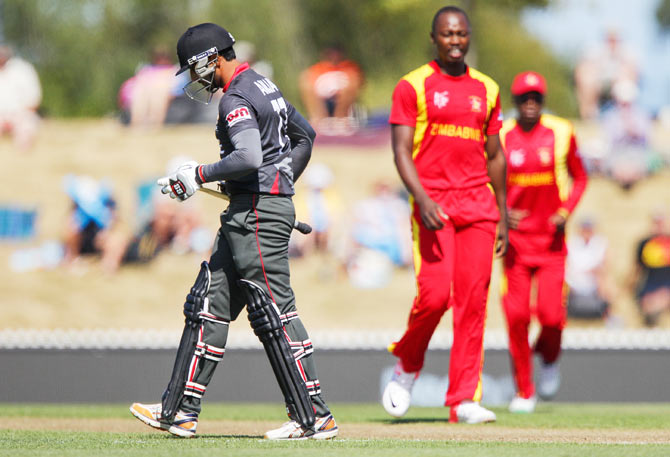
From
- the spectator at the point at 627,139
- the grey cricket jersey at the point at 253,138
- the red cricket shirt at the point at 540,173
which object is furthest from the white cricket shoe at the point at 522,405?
the spectator at the point at 627,139

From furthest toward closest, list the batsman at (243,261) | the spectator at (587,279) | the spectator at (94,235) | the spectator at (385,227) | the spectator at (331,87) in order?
the spectator at (331,87) → the spectator at (94,235) → the spectator at (385,227) → the spectator at (587,279) → the batsman at (243,261)

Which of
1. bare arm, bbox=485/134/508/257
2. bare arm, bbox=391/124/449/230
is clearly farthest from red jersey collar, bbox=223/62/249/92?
bare arm, bbox=485/134/508/257

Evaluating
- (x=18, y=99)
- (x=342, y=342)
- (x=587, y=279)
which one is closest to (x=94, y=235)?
(x=18, y=99)

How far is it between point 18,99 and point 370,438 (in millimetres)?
16043

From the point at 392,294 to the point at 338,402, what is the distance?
6411 mm

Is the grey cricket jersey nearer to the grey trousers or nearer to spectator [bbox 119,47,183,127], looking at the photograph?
the grey trousers

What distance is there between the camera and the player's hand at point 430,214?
666 centimetres

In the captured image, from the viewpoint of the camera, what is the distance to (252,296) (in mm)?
5500

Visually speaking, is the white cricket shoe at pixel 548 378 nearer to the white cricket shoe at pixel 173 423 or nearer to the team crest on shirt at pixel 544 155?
the team crest on shirt at pixel 544 155

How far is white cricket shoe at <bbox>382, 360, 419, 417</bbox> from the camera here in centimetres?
702

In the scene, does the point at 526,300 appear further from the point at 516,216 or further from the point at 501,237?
the point at 501,237

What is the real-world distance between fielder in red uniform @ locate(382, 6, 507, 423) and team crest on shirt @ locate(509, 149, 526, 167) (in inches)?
77.8

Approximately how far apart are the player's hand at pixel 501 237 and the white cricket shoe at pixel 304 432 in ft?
7.38

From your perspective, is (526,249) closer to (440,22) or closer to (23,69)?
(440,22)
